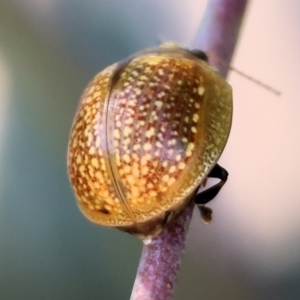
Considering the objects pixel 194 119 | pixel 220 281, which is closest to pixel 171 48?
pixel 194 119

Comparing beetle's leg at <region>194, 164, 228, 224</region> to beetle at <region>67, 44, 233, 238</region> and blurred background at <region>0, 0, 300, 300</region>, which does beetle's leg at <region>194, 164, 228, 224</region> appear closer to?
beetle at <region>67, 44, 233, 238</region>

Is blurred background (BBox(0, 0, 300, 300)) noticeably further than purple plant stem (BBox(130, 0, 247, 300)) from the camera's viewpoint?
Yes

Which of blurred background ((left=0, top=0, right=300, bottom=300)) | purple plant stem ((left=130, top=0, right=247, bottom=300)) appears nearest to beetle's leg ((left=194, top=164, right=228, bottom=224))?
purple plant stem ((left=130, top=0, right=247, bottom=300))

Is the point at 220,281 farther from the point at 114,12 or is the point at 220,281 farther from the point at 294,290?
the point at 114,12

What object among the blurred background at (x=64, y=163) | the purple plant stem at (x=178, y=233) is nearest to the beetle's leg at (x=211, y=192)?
the purple plant stem at (x=178, y=233)

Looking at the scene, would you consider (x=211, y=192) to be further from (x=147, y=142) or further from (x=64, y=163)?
(x=64, y=163)

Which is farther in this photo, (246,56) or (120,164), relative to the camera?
(246,56)
